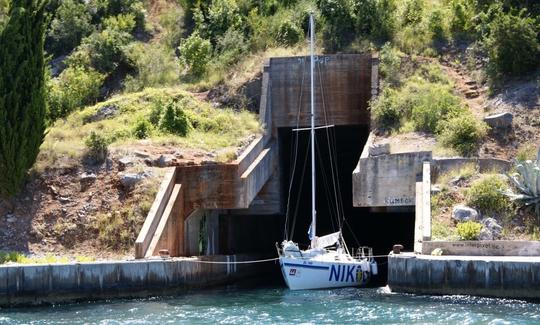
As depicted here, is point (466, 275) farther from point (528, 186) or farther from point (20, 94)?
point (20, 94)

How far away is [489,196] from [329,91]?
13058 mm

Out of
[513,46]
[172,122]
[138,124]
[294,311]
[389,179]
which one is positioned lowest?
[294,311]

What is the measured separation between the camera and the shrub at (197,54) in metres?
48.2

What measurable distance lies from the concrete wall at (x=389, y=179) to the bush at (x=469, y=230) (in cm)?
458

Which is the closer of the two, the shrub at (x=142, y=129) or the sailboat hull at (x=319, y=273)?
the sailboat hull at (x=319, y=273)

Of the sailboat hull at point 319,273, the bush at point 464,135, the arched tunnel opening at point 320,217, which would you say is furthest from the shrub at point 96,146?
the bush at point 464,135

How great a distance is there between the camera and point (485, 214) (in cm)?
3247

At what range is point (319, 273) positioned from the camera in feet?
111

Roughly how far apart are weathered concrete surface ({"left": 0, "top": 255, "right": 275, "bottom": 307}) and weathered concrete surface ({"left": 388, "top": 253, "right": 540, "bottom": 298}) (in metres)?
7.91

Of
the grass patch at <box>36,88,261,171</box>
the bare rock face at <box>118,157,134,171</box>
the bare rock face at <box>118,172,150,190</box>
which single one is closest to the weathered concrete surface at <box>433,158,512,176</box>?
the grass patch at <box>36,88,261,171</box>

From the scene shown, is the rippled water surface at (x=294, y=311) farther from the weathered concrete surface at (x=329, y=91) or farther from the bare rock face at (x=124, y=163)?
the weathered concrete surface at (x=329, y=91)

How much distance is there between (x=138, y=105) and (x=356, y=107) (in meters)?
10.8

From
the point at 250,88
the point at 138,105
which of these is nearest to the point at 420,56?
the point at 250,88

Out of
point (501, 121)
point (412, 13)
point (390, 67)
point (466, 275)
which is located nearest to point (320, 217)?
point (390, 67)
